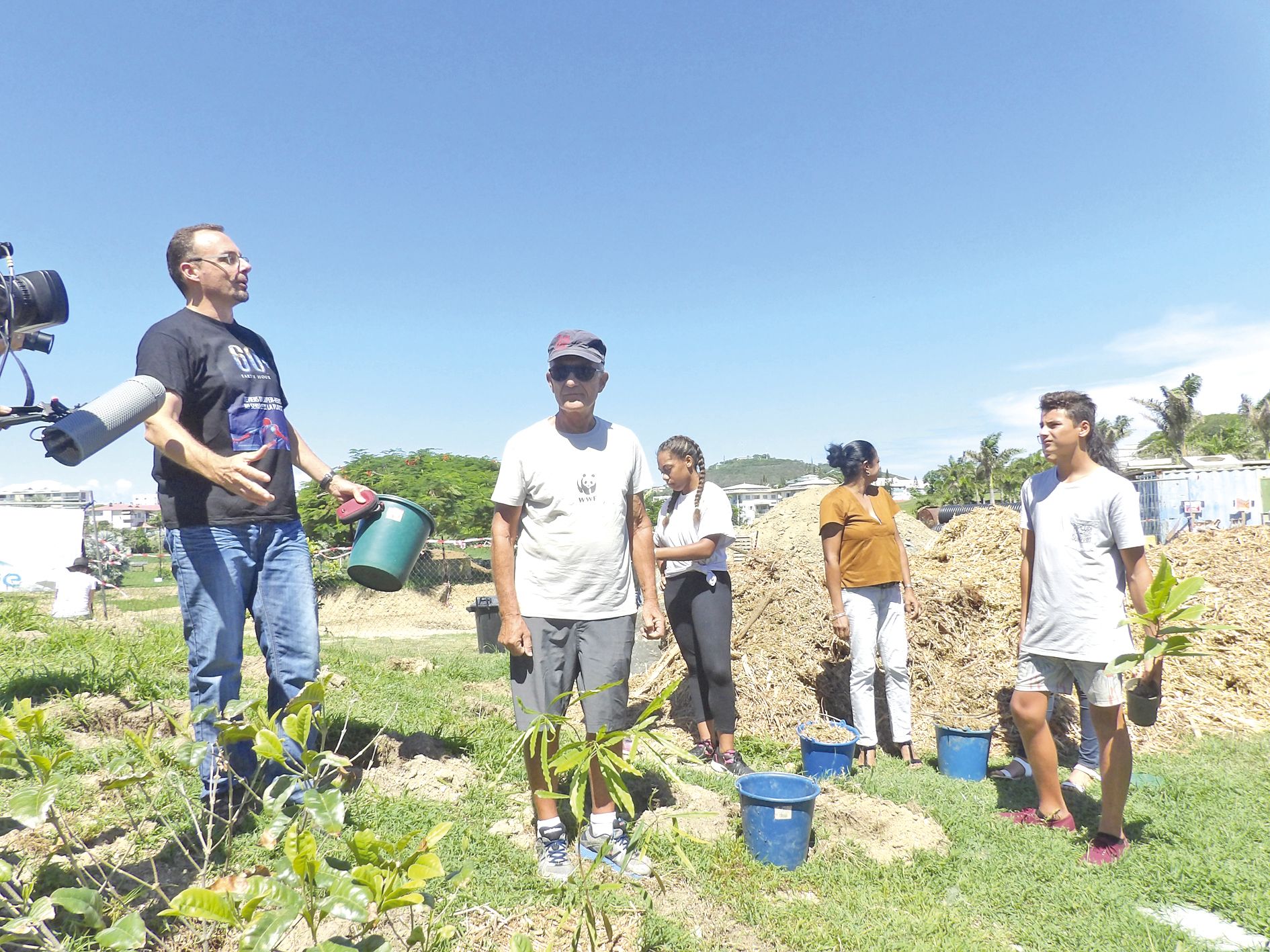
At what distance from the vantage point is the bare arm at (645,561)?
10.2ft

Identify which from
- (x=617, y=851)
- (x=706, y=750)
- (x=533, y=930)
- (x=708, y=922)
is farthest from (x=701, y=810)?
(x=533, y=930)

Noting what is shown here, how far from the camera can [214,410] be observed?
2.69 meters

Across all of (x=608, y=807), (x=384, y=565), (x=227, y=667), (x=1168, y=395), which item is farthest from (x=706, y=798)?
(x=1168, y=395)

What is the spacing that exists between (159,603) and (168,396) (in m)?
15.5

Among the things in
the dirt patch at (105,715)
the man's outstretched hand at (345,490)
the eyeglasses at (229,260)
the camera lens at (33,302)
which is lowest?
the dirt patch at (105,715)

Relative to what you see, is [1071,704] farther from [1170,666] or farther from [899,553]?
[899,553]

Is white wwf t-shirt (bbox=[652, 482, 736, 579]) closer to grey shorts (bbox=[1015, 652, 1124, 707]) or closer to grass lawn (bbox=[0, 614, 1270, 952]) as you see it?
grass lawn (bbox=[0, 614, 1270, 952])

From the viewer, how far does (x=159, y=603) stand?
1535cm

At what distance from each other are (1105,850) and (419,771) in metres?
2.86

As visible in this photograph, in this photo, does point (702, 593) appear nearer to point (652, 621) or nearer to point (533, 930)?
point (652, 621)

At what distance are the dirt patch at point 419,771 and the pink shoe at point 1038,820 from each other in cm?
248

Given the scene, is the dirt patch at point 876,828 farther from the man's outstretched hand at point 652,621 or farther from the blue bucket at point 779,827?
the man's outstretched hand at point 652,621

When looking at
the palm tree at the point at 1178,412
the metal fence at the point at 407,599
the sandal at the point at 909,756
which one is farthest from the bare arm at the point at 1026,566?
the palm tree at the point at 1178,412

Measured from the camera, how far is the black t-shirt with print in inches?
101
